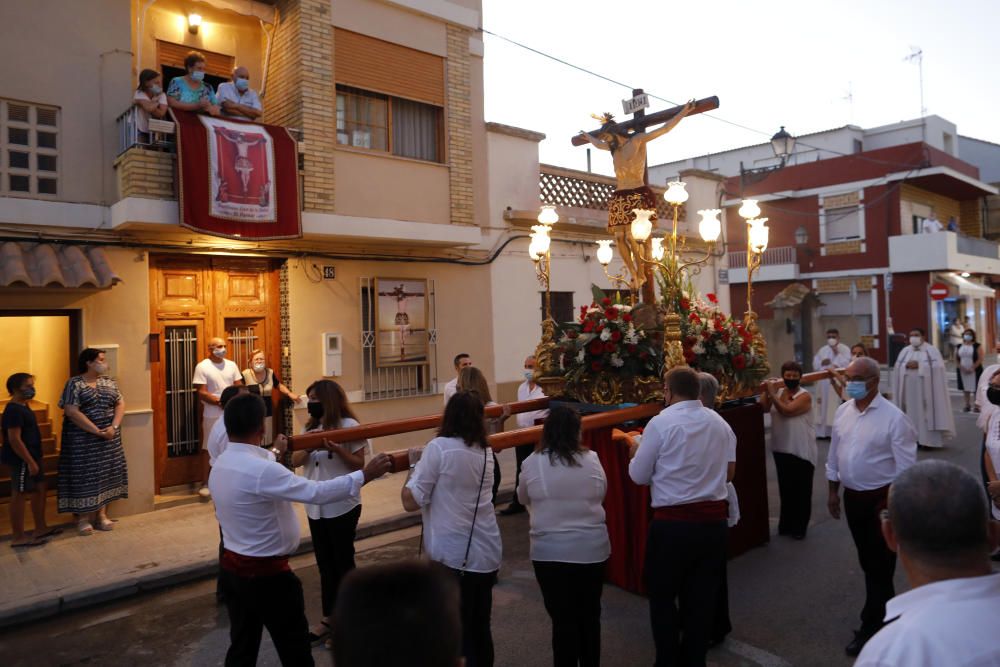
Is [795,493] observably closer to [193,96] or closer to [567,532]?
[567,532]

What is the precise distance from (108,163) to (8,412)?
10.5 feet

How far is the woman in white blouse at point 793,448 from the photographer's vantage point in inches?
269

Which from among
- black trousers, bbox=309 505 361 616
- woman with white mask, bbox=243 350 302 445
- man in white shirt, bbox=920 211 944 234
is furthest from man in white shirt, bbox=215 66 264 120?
man in white shirt, bbox=920 211 944 234

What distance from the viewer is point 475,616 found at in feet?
12.0

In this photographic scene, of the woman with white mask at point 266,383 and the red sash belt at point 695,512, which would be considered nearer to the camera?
the red sash belt at point 695,512

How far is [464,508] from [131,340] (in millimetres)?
6369

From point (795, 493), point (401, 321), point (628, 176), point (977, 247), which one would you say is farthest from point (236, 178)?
point (977, 247)

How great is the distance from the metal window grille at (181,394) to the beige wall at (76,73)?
1.94m

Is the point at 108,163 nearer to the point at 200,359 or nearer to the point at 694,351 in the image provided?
the point at 200,359

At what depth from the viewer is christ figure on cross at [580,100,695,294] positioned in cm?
697

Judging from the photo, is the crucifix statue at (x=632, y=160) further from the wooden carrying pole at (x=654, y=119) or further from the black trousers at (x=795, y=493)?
the black trousers at (x=795, y=493)

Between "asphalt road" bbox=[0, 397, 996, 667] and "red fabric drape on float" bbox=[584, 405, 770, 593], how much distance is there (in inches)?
6.3

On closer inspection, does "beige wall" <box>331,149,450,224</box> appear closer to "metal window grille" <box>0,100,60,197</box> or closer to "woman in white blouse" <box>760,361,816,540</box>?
"metal window grille" <box>0,100,60,197</box>

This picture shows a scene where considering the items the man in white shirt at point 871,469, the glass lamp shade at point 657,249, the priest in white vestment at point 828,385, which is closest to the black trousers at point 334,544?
the man in white shirt at point 871,469
